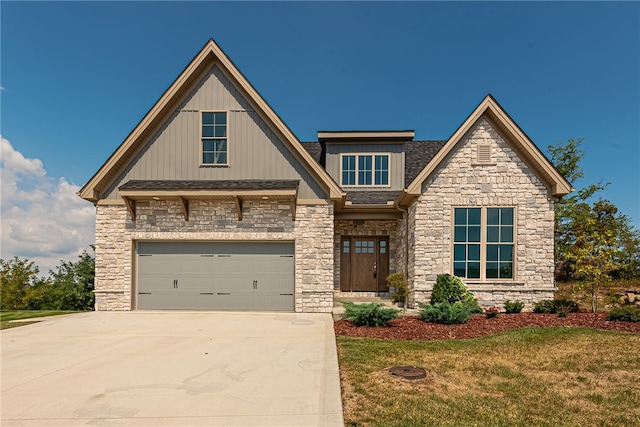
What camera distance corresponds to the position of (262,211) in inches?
488

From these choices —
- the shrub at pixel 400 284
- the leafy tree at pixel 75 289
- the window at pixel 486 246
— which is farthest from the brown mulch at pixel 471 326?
the leafy tree at pixel 75 289

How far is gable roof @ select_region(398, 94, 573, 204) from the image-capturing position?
11.8 m

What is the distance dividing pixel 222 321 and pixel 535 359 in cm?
788

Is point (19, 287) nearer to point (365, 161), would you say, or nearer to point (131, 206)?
point (131, 206)

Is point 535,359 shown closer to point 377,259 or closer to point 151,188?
point 377,259

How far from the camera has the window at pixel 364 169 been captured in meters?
15.6

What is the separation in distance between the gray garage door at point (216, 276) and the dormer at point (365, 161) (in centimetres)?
472

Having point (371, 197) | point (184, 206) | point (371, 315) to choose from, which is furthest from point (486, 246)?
point (184, 206)

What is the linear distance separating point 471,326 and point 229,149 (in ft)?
31.0

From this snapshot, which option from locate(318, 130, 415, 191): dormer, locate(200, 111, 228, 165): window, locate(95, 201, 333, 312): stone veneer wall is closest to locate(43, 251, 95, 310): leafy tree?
locate(95, 201, 333, 312): stone veneer wall

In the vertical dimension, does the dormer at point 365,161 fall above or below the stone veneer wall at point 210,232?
above

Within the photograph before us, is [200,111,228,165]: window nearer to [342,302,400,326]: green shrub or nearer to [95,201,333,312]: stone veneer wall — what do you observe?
[95,201,333,312]: stone veneer wall

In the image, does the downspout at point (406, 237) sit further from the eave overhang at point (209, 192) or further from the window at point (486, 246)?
the eave overhang at point (209, 192)

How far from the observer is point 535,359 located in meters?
6.77
